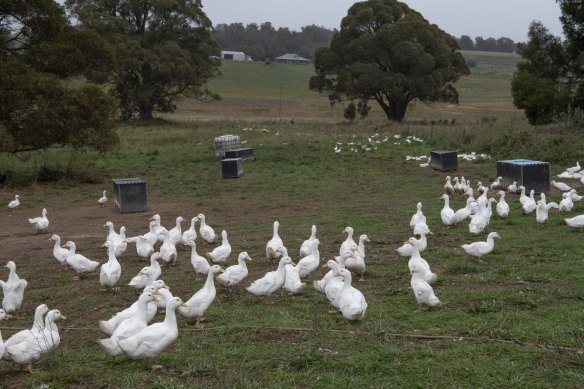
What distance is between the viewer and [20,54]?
23688mm

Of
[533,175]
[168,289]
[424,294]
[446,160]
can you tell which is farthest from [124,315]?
[446,160]

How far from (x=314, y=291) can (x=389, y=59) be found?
122ft

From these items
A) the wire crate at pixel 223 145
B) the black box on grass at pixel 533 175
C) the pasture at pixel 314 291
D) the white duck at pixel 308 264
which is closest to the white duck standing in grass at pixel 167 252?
the pasture at pixel 314 291

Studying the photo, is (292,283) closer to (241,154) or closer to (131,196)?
(131,196)

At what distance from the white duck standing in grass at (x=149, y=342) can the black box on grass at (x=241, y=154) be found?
65.9ft

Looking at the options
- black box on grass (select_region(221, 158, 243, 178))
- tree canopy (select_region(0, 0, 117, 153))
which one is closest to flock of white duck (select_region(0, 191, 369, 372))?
black box on grass (select_region(221, 158, 243, 178))

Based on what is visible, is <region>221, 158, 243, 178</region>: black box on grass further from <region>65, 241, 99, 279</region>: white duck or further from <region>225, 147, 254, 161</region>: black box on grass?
<region>65, 241, 99, 279</region>: white duck

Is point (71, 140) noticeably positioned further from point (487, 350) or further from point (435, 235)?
point (487, 350)

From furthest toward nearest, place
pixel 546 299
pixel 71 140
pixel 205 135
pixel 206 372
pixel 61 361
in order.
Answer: pixel 205 135
pixel 71 140
pixel 546 299
pixel 61 361
pixel 206 372

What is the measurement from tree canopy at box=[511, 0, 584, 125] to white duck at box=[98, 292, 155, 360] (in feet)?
90.5

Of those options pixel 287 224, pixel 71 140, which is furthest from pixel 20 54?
→ pixel 287 224

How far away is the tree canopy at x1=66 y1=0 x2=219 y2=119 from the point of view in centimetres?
4447

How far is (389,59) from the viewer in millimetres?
45094

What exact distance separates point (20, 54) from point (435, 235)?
17.0 meters
